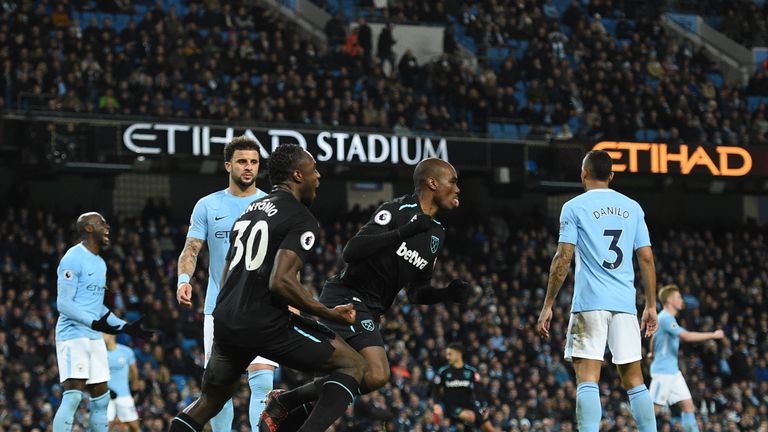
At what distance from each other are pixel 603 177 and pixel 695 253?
901 inches

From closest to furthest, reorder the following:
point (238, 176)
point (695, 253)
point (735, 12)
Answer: point (238, 176), point (695, 253), point (735, 12)

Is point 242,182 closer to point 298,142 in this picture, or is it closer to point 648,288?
point 648,288

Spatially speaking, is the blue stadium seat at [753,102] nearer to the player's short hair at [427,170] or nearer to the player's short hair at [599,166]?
the player's short hair at [599,166]

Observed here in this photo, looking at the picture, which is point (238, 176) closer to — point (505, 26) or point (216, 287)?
point (216, 287)

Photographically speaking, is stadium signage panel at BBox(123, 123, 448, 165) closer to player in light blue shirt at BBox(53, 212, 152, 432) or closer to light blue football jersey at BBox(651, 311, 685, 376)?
light blue football jersey at BBox(651, 311, 685, 376)

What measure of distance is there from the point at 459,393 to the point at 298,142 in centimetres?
1045

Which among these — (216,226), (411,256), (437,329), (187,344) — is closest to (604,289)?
(411,256)

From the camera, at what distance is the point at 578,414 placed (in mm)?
9523

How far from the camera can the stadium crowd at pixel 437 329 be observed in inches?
811

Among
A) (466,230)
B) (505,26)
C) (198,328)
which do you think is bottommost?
(198,328)

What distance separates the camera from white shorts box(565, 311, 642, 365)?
31.5ft

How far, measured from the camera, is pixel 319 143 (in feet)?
87.4

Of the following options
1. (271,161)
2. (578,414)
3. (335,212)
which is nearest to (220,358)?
(271,161)

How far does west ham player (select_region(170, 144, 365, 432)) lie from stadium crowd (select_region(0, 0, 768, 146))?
1771cm
